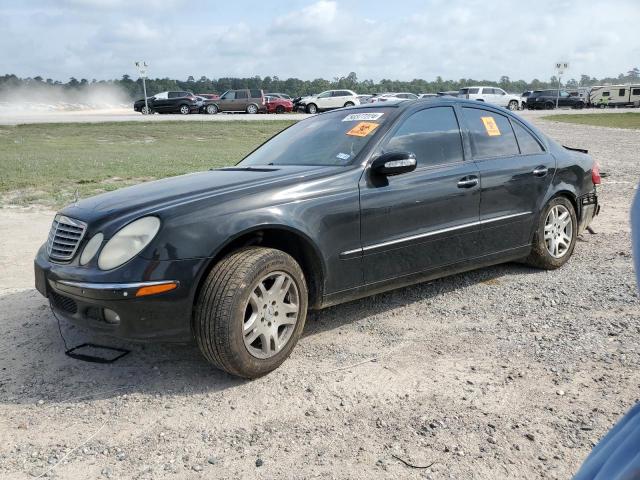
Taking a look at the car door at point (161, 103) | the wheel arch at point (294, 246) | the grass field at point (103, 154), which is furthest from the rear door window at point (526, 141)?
the car door at point (161, 103)

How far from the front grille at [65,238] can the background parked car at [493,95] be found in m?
42.0

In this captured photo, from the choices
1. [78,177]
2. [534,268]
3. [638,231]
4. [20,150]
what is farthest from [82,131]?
[638,231]

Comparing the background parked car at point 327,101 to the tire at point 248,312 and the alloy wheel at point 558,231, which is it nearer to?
the alloy wheel at point 558,231

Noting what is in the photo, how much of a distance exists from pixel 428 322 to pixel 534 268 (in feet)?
5.71

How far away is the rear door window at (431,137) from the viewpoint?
454 cm

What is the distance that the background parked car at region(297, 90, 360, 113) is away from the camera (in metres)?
41.7

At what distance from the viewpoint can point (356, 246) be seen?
13.4 ft

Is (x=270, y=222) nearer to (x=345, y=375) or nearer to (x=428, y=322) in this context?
(x=345, y=375)

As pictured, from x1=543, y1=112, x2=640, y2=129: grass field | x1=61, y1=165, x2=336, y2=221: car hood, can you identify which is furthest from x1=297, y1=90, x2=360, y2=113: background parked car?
x1=61, y1=165, x2=336, y2=221: car hood

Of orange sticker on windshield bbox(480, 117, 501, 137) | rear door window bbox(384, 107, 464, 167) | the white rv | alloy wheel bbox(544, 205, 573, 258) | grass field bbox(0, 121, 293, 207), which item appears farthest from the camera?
the white rv

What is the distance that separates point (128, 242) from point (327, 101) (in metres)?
39.9

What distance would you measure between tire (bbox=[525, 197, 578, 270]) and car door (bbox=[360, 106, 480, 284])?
0.90 meters

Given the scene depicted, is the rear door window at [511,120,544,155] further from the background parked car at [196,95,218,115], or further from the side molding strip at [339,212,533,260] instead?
the background parked car at [196,95,218,115]

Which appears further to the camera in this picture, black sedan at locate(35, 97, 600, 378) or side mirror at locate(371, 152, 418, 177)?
side mirror at locate(371, 152, 418, 177)
